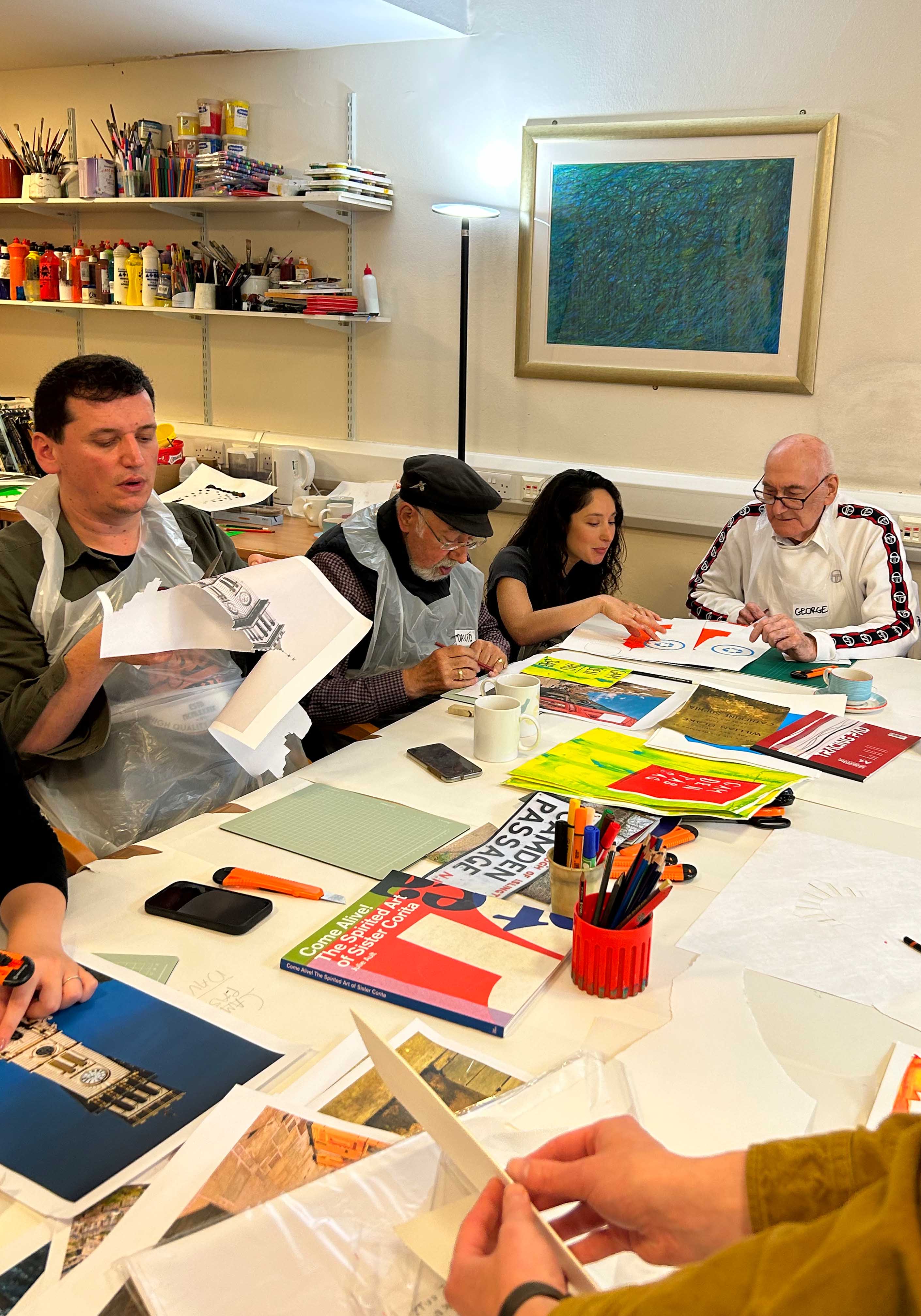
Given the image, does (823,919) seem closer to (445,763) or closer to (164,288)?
(445,763)

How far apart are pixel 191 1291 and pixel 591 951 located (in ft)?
1.69

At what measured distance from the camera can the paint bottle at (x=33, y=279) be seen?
4.57 metres

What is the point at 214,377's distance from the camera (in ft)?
14.6

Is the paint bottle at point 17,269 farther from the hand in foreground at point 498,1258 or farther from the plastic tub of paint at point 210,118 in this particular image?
the hand in foreground at point 498,1258

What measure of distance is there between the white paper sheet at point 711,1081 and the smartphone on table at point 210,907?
46 centimetres

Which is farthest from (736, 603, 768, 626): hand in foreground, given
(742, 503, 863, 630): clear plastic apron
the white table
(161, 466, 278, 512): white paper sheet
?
(161, 466, 278, 512): white paper sheet

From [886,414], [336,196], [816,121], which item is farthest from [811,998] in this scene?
[336,196]

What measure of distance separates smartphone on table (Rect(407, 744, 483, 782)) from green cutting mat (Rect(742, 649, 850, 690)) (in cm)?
86

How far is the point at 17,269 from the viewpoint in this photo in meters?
4.64

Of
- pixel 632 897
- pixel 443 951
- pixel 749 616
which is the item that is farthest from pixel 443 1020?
pixel 749 616

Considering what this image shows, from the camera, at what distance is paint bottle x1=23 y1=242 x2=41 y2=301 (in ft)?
15.0

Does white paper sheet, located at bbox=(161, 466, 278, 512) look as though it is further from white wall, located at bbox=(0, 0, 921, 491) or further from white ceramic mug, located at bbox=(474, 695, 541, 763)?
white ceramic mug, located at bbox=(474, 695, 541, 763)

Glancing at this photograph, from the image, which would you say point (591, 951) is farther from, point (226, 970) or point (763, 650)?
point (763, 650)

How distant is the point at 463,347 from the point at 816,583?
5.28 feet
